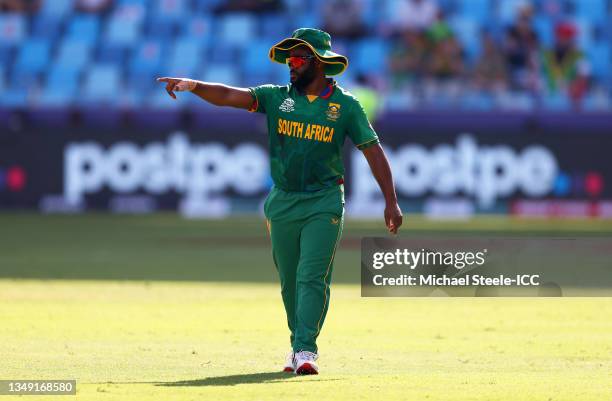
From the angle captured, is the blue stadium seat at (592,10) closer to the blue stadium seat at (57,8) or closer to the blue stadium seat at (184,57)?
the blue stadium seat at (184,57)

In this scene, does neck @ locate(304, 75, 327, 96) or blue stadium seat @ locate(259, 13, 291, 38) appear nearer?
neck @ locate(304, 75, 327, 96)

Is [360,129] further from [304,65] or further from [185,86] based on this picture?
[185,86]

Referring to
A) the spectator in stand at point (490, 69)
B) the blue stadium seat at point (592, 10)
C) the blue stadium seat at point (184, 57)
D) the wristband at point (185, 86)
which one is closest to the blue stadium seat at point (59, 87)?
the blue stadium seat at point (184, 57)

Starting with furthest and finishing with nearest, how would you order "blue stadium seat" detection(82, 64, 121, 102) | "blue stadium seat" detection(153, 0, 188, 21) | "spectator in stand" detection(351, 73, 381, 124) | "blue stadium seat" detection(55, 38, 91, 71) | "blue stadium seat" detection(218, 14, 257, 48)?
"blue stadium seat" detection(153, 0, 188, 21), "blue stadium seat" detection(218, 14, 257, 48), "blue stadium seat" detection(55, 38, 91, 71), "blue stadium seat" detection(82, 64, 121, 102), "spectator in stand" detection(351, 73, 381, 124)

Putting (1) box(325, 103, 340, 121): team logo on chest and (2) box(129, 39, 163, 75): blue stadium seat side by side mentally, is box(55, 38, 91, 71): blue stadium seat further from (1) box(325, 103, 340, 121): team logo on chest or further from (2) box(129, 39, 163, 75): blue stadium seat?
(1) box(325, 103, 340, 121): team logo on chest

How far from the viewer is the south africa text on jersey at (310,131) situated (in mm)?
9047

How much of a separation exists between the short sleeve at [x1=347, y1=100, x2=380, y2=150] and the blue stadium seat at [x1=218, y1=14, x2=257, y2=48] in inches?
861

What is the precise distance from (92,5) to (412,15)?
7485mm

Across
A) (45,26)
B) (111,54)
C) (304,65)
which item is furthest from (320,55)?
(45,26)

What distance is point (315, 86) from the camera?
913 cm

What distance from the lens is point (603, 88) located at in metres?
28.5

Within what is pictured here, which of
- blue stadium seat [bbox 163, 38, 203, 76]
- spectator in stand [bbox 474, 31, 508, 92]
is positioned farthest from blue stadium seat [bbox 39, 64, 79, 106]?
spectator in stand [bbox 474, 31, 508, 92]

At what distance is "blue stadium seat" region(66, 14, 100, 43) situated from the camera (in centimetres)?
3127

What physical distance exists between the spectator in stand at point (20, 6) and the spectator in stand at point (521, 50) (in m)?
10.7
